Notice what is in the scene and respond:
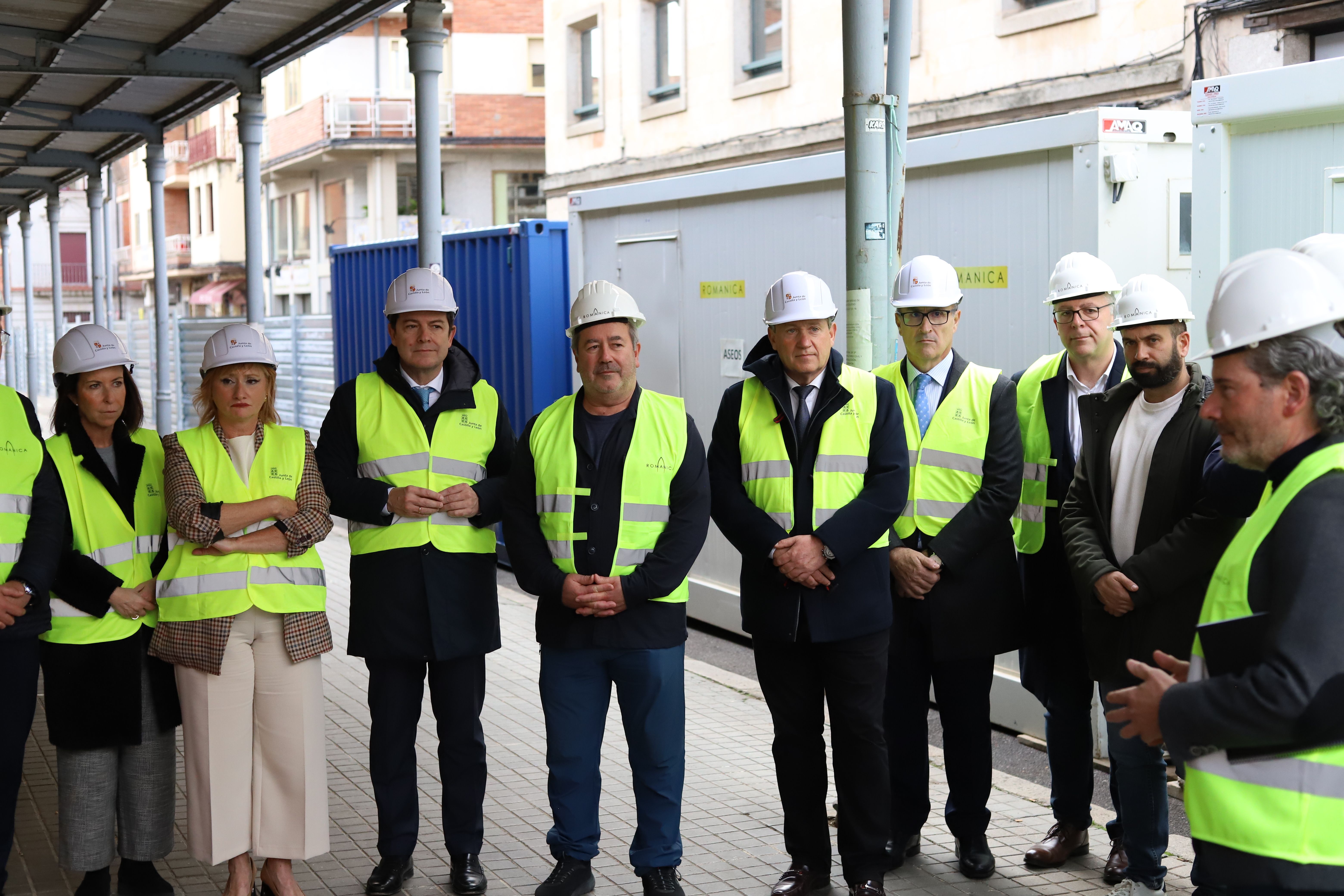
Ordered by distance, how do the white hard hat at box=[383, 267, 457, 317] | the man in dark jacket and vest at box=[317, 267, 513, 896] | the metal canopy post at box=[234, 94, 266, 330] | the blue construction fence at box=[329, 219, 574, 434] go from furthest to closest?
the metal canopy post at box=[234, 94, 266, 330]
the blue construction fence at box=[329, 219, 574, 434]
the white hard hat at box=[383, 267, 457, 317]
the man in dark jacket and vest at box=[317, 267, 513, 896]

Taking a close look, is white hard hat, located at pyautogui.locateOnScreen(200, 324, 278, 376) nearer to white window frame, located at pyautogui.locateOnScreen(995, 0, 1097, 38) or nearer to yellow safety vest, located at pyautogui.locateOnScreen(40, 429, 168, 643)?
yellow safety vest, located at pyautogui.locateOnScreen(40, 429, 168, 643)

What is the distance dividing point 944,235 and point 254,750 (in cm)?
419

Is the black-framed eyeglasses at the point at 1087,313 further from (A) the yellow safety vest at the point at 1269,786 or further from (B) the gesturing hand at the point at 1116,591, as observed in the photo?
(A) the yellow safety vest at the point at 1269,786

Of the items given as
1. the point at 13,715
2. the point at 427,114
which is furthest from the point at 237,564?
the point at 427,114

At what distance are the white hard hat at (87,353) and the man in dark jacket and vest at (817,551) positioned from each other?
6.75ft

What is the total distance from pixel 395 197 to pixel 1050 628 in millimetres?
38295

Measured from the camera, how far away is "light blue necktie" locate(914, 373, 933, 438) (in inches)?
202

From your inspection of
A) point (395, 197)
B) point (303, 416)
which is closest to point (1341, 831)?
point (303, 416)

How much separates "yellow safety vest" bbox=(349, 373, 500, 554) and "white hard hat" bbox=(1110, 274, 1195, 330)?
222 cm

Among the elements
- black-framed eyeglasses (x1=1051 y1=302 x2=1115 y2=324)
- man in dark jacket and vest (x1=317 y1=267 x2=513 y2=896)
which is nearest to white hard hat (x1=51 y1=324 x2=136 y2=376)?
man in dark jacket and vest (x1=317 y1=267 x2=513 y2=896)

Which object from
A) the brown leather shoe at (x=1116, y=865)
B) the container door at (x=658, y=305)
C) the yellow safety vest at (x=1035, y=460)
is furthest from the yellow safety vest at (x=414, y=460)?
the container door at (x=658, y=305)

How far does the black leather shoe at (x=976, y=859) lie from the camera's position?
16.5 ft

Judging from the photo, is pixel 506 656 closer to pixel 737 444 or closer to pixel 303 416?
pixel 737 444

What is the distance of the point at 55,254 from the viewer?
86.3 ft
